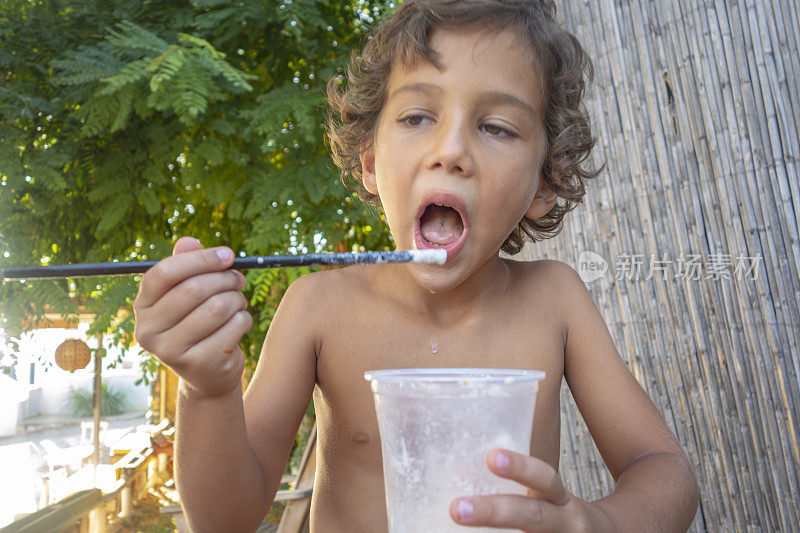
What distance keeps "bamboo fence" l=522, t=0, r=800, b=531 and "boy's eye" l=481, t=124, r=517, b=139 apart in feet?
3.45

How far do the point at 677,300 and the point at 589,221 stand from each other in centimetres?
41

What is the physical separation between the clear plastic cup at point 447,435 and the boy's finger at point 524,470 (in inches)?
1.8

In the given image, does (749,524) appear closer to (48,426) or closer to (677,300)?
(677,300)

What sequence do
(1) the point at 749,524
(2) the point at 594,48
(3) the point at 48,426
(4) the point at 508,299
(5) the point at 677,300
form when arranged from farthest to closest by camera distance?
1. (3) the point at 48,426
2. (2) the point at 594,48
3. (5) the point at 677,300
4. (1) the point at 749,524
5. (4) the point at 508,299

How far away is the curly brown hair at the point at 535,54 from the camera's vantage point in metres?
1.31

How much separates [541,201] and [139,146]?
209 centimetres

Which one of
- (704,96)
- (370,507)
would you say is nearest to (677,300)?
(704,96)

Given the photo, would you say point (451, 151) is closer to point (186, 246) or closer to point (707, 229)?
point (186, 246)

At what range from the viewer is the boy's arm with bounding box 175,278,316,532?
0.90 metres

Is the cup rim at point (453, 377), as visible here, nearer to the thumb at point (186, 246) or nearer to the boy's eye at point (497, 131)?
the thumb at point (186, 246)

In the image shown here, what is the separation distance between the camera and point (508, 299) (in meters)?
1.38

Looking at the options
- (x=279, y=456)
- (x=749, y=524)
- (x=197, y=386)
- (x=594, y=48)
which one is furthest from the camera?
(x=594, y=48)

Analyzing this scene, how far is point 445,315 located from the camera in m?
1.33

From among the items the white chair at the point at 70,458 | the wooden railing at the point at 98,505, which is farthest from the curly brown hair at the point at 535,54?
the white chair at the point at 70,458
